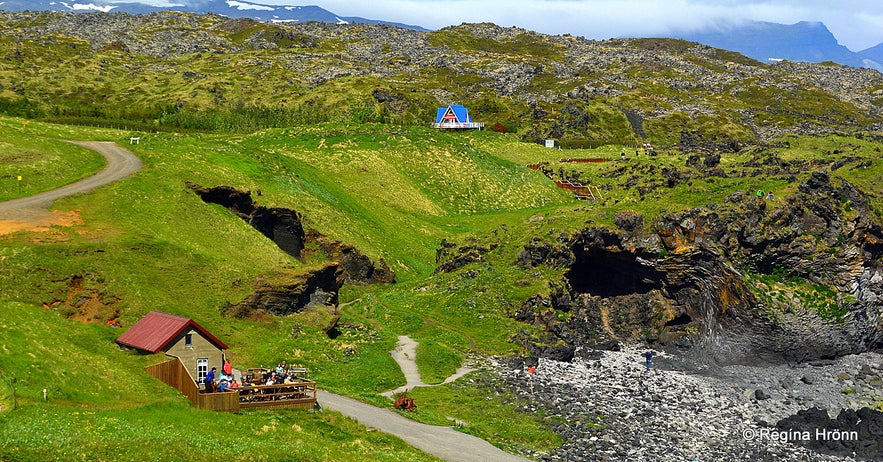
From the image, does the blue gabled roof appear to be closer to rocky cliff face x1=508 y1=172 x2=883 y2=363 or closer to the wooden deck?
rocky cliff face x1=508 y1=172 x2=883 y2=363

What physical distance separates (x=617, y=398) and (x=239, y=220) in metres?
41.0

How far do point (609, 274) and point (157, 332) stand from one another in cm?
4736

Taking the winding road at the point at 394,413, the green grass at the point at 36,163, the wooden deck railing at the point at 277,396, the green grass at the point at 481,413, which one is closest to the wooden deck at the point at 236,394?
the wooden deck railing at the point at 277,396

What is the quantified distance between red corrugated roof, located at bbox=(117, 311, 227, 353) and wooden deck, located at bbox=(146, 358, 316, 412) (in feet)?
4.72

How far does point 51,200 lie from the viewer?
232 feet

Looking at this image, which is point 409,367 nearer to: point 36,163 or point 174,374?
point 174,374

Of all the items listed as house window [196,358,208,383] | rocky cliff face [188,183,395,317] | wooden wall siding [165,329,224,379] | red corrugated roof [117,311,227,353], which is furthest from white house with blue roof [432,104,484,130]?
house window [196,358,208,383]

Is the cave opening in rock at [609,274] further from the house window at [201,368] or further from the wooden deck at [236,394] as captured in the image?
the house window at [201,368]

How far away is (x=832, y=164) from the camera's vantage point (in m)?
125

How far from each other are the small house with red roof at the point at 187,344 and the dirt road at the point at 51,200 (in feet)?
75.5

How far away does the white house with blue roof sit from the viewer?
173625mm

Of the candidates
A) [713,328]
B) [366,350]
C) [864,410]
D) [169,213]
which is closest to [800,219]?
[713,328]

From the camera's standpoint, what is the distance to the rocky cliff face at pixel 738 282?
71625 millimetres

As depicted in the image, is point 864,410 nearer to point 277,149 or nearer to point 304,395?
point 304,395
